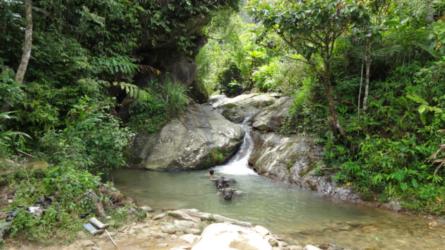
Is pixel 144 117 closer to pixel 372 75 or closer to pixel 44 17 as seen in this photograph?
pixel 44 17

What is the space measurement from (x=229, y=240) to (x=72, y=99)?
5.16m

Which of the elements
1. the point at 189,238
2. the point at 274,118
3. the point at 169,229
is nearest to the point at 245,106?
the point at 274,118

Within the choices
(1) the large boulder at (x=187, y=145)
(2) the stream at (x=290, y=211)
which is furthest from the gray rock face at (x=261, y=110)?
(2) the stream at (x=290, y=211)

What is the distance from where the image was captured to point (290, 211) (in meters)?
6.44

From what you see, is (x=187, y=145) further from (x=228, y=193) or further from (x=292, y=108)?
(x=228, y=193)

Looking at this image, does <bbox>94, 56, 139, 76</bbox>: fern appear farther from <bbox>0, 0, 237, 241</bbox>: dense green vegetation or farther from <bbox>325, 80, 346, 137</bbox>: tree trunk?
<bbox>325, 80, 346, 137</bbox>: tree trunk

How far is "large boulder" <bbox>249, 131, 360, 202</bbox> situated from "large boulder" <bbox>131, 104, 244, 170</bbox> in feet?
3.55

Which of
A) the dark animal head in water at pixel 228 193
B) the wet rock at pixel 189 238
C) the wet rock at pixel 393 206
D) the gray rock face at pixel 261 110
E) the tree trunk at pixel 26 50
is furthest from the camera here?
the gray rock face at pixel 261 110

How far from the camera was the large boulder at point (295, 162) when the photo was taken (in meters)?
7.78

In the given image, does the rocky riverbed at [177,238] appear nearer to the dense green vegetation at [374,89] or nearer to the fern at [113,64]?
the dense green vegetation at [374,89]

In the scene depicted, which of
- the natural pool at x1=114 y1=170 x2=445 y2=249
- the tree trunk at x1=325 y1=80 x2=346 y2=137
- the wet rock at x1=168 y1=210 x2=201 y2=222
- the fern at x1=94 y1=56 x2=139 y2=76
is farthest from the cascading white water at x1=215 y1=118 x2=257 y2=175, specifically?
the wet rock at x1=168 y1=210 x2=201 y2=222

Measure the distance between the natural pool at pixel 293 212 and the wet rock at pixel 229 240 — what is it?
138 centimetres

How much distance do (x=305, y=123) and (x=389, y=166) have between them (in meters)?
3.11

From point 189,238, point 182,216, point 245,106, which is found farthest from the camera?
point 245,106
